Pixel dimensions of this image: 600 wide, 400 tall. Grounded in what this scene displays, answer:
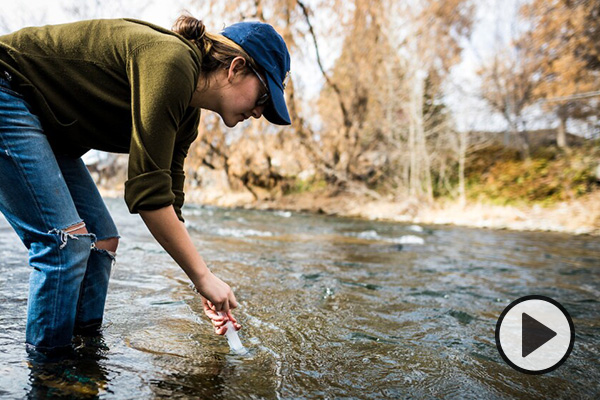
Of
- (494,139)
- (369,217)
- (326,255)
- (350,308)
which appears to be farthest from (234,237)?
(494,139)

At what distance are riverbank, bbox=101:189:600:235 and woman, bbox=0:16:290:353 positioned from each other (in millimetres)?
11011

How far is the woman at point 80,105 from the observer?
1382 mm

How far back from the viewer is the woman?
1.38m

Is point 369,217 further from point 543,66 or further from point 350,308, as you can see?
point 350,308

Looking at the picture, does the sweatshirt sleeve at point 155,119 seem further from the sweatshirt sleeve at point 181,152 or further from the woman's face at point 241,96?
the sweatshirt sleeve at point 181,152

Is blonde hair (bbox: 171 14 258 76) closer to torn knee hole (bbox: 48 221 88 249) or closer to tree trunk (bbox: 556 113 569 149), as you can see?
torn knee hole (bbox: 48 221 88 249)

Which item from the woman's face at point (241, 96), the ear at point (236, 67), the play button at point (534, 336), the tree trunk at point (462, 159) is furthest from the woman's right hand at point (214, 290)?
the tree trunk at point (462, 159)

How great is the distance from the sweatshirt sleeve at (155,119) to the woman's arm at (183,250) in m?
0.04

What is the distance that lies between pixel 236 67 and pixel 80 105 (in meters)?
0.56

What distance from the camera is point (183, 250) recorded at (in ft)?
4.48

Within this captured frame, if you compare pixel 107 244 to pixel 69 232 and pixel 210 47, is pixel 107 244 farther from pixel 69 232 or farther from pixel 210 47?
pixel 210 47

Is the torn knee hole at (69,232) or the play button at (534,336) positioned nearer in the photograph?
the torn knee hole at (69,232)

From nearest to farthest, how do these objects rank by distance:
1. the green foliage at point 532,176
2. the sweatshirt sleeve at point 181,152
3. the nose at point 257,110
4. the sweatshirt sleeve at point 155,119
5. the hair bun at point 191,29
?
the sweatshirt sleeve at point 155,119 → the hair bun at point 191,29 → the nose at point 257,110 → the sweatshirt sleeve at point 181,152 → the green foliage at point 532,176

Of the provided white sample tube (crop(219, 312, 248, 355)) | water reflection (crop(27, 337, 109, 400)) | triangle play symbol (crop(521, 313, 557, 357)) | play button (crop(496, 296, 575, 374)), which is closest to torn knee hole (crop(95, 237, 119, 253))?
water reflection (crop(27, 337, 109, 400))
